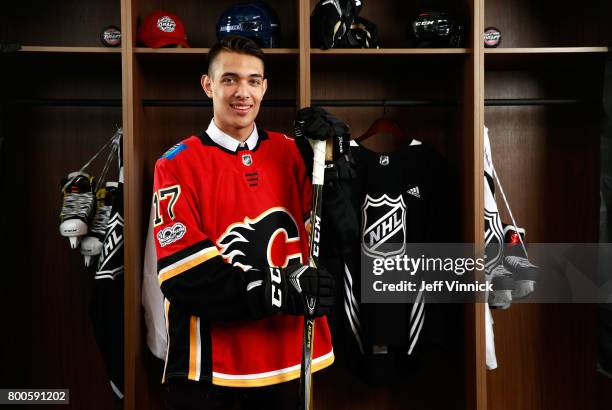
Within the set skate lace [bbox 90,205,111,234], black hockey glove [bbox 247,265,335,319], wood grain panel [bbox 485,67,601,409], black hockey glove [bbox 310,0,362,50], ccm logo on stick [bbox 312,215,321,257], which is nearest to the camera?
black hockey glove [bbox 247,265,335,319]

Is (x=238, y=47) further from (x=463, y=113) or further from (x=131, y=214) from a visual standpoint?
(x=463, y=113)

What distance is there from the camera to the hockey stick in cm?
138

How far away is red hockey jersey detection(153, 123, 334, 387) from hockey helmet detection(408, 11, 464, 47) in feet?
2.72

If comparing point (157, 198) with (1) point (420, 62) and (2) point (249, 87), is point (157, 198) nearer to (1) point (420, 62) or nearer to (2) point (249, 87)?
(2) point (249, 87)

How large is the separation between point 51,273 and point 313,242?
1253mm

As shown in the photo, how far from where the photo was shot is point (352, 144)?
1.96m

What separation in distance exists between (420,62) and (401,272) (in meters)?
0.78

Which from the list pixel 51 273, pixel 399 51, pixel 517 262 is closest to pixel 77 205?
pixel 51 273

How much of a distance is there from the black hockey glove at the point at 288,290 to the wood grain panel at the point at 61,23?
1355 mm

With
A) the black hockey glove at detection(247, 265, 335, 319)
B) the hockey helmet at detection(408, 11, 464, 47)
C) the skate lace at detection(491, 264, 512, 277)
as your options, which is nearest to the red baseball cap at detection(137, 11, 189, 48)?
the hockey helmet at detection(408, 11, 464, 47)

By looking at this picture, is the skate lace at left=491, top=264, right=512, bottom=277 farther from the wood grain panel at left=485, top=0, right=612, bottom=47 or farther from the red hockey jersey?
the wood grain panel at left=485, top=0, right=612, bottom=47

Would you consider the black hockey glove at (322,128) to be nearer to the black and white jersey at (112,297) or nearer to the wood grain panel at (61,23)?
the black and white jersey at (112,297)

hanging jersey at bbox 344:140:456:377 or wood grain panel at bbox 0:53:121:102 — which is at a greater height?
wood grain panel at bbox 0:53:121:102

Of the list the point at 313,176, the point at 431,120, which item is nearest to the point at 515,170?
the point at 431,120
